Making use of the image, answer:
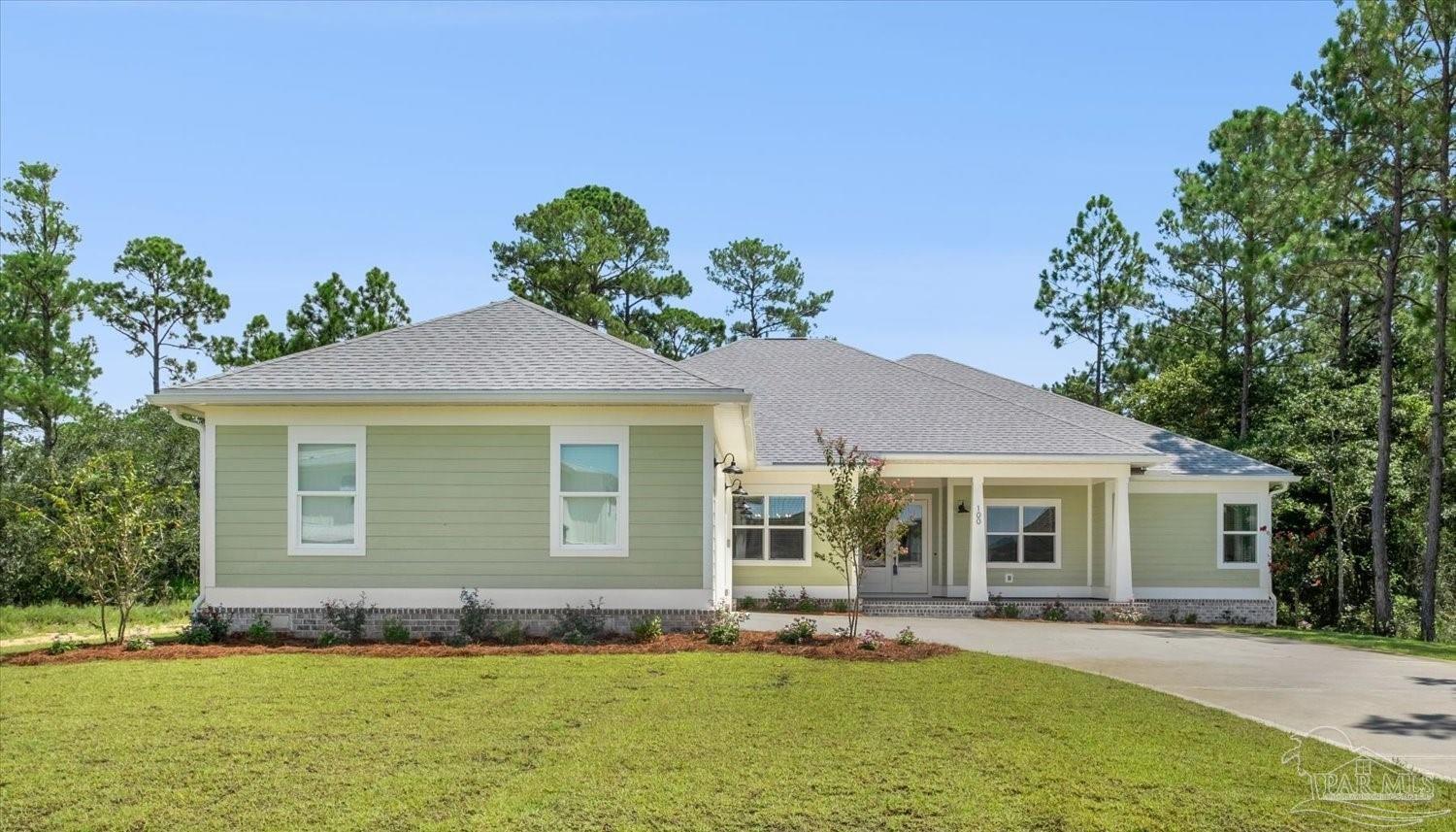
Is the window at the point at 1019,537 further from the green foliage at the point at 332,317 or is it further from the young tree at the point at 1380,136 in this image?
the green foliage at the point at 332,317

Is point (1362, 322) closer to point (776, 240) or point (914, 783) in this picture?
point (776, 240)

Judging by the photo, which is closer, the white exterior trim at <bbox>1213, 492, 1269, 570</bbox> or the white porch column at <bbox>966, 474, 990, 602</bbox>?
the white porch column at <bbox>966, 474, 990, 602</bbox>

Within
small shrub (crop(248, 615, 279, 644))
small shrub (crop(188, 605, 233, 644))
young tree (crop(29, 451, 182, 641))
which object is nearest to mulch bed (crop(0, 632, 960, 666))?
small shrub (crop(248, 615, 279, 644))

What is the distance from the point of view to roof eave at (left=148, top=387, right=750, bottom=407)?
14.3 meters

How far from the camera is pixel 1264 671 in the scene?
13.0 metres

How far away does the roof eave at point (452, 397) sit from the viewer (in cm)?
1433

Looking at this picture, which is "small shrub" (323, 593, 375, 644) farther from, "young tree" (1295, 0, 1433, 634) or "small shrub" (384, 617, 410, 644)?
"young tree" (1295, 0, 1433, 634)

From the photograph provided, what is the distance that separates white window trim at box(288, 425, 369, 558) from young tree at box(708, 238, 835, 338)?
30.3m

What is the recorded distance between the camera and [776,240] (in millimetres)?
44750

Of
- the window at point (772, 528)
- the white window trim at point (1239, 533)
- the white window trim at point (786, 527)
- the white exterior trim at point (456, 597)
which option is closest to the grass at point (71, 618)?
the white exterior trim at point (456, 597)

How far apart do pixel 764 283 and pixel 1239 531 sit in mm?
25526

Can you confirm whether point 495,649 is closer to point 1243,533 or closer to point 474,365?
point 474,365

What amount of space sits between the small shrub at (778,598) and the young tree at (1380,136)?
11276 millimetres

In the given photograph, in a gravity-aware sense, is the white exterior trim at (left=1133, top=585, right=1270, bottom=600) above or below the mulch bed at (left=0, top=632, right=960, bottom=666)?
below
